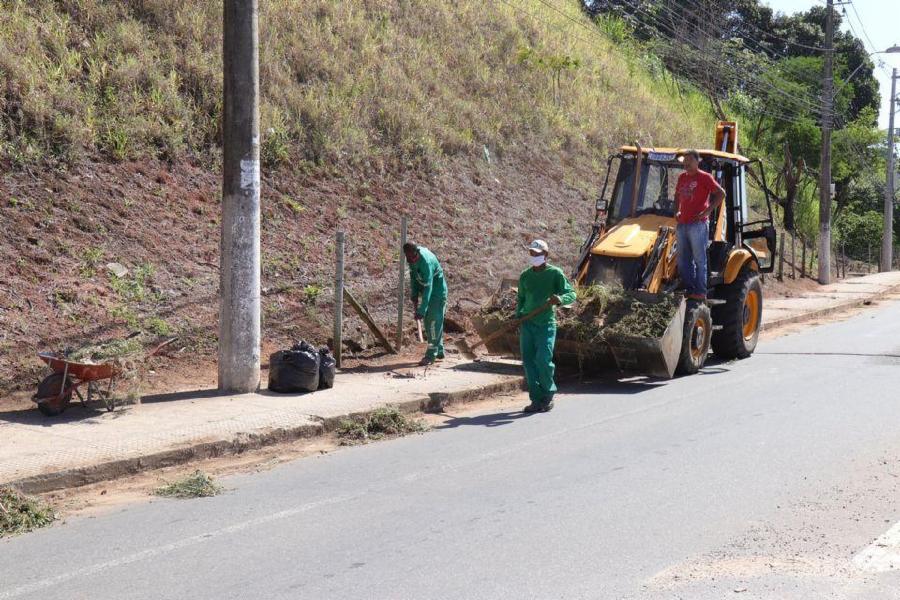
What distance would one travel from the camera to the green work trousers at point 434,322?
42.9 ft

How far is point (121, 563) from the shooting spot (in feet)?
18.6

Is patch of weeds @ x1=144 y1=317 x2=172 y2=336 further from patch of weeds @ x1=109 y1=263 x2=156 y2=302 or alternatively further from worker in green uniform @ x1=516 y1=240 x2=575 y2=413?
worker in green uniform @ x1=516 y1=240 x2=575 y2=413

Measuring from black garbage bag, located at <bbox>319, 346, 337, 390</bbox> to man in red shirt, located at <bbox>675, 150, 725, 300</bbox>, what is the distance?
459 centimetres

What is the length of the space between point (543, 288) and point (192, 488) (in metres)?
4.50

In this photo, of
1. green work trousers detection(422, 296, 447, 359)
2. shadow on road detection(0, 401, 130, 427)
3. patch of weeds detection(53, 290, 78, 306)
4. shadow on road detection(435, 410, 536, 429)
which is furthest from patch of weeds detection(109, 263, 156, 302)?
shadow on road detection(435, 410, 536, 429)

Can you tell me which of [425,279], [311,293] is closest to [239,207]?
[425,279]

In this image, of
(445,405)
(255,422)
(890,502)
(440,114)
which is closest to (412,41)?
(440,114)

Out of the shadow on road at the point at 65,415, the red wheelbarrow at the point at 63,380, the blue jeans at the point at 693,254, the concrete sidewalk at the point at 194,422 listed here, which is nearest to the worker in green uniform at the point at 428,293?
the concrete sidewalk at the point at 194,422

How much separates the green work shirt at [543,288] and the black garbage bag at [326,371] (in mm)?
2179

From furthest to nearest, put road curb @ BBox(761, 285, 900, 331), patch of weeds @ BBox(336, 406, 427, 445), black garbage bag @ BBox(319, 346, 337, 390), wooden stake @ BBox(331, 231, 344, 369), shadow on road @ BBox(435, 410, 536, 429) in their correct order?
road curb @ BBox(761, 285, 900, 331), wooden stake @ BBox(331, 231, 344, 369), black garbage bag @ BBox(319, 346, 337, 390), shadow on road @ BBox(435, 410, 536, 429), patch of weeds @ BBox(336, 406, 427, 445)

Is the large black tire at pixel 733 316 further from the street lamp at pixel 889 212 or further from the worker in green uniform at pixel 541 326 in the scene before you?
the street lamp at pixel 889 212

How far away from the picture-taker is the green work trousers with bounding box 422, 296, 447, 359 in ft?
42.9

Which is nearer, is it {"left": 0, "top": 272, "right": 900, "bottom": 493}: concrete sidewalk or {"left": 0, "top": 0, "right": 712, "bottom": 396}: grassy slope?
{"left": 0, "top": 272, "right": 900, "bottom": 493}: concrete sidewalk

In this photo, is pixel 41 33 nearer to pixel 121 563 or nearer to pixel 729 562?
pixel 121 563
